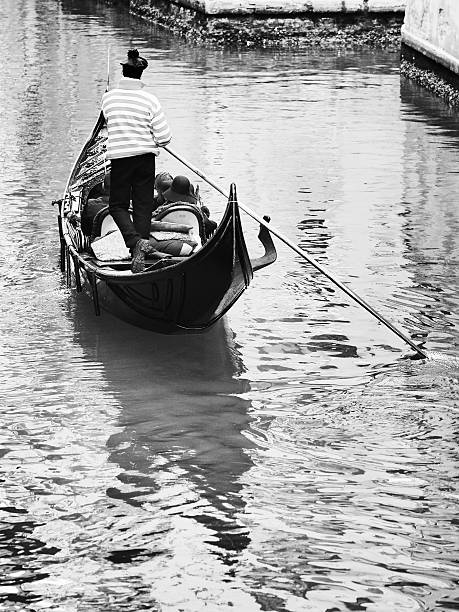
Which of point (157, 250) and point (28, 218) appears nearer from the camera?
point (157, 250)

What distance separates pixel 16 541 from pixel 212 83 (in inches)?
472

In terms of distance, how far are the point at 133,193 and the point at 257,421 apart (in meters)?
1.68

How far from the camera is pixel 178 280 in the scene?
20.1 ft

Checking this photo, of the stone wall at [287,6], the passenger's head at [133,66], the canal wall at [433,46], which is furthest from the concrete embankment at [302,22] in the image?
the passenger's head at [133,66]

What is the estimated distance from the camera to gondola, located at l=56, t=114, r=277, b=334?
582cm

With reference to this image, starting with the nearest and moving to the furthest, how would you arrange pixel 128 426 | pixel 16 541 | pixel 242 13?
pixel 16 541
pixel 128 426
pixel 242 13

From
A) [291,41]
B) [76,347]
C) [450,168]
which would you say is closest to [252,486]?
[76,347]

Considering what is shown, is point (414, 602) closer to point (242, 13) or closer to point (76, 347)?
point (76, 347)

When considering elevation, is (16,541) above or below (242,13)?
below

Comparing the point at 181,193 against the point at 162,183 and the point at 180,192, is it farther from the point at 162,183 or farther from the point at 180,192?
the point at 162,183

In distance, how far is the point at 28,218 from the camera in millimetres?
9203

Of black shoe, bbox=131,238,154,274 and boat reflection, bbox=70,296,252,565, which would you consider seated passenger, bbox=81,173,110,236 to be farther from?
black shoe, bbox=131,238,154,274

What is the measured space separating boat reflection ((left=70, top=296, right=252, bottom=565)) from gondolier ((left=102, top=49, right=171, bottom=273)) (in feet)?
1.54

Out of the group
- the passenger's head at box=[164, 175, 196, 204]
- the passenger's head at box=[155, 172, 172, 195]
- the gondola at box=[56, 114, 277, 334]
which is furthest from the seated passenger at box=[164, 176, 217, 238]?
the gondola at box=[56, 114, 277, 334]
